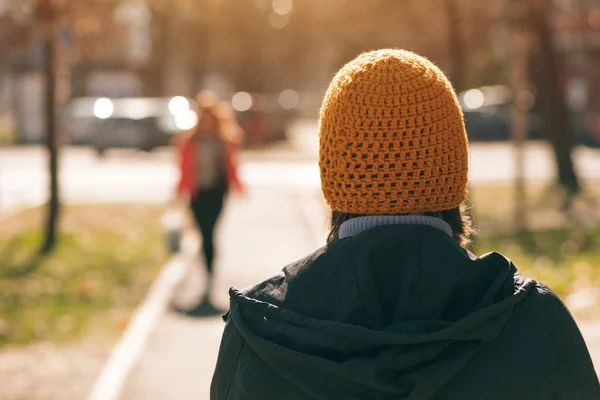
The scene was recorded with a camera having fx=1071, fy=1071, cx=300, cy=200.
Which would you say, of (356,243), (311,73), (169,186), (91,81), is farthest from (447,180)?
(311,73)

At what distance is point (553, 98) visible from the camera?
18266 mm

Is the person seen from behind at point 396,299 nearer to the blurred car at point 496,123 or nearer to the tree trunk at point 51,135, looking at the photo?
the tree trunk at point 51,135

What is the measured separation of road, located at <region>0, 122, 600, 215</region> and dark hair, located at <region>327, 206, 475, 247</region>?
17.2 meters

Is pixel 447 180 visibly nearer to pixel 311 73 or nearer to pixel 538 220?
pixel 538 220

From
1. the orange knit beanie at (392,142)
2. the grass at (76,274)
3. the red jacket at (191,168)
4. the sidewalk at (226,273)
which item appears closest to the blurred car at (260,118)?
the sidewalk at (226,273)

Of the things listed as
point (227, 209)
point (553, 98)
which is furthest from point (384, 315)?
point (553, 98)

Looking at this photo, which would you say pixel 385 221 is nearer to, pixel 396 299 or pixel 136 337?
pixel 396 299

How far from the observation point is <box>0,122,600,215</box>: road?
21219 millimetres

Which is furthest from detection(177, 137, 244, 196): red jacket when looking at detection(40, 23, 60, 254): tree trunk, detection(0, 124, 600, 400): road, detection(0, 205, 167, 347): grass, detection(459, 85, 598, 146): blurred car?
detection(459, 85, 598, 146): blurred car

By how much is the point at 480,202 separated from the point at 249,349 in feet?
52.5

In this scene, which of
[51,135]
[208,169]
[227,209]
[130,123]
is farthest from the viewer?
[130,123]

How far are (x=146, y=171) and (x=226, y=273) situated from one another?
16.1 metres

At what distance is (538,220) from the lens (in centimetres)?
1458

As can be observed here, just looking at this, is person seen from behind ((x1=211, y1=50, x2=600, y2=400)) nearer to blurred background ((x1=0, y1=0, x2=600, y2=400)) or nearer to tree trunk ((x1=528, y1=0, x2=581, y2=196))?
blurred background ((x1=0, y1=0, x2=600, y2=400))
